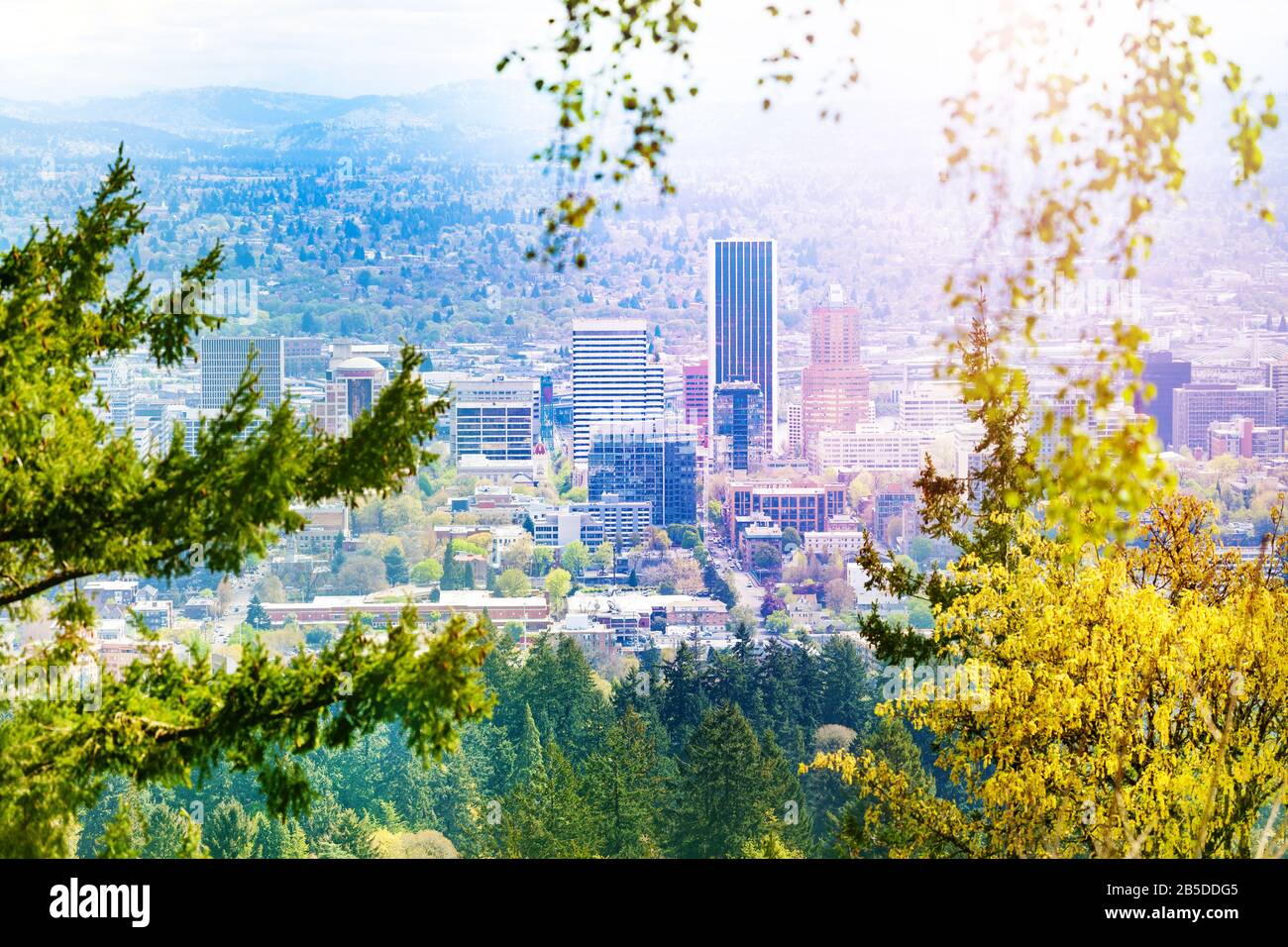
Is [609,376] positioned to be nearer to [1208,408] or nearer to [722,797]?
[1208,408]

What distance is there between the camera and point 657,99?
2473 mm

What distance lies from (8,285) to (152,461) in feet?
2.14

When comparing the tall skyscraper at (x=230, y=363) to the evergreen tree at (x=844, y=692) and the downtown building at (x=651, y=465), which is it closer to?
the downtown building at (x=651, y=465)

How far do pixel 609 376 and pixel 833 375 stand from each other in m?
4.56

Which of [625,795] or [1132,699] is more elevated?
[1132,699]

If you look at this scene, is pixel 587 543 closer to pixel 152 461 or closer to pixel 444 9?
pixel 444 9

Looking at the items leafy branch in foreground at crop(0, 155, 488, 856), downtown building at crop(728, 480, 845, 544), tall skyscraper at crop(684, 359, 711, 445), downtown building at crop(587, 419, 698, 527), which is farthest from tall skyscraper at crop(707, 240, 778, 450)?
leafy branch in foreground at crop(0, 155, 488, 856)

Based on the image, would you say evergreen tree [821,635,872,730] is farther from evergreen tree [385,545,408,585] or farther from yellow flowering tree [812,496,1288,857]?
yellow flowering tree [812,496,1288,857]

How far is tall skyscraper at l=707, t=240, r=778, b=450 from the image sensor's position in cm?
2784

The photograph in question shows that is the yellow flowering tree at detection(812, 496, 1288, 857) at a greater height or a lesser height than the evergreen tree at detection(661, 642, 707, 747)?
greater

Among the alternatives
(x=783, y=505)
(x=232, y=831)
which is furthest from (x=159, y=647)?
(x=783, y=505)

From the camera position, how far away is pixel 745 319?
2942 cm

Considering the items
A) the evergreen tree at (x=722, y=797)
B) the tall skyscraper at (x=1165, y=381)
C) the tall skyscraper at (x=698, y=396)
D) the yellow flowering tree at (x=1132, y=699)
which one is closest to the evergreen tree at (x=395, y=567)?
the tall skyscraper at (x=698, y=396)

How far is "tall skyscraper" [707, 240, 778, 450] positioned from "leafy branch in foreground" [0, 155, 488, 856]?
24.3m
